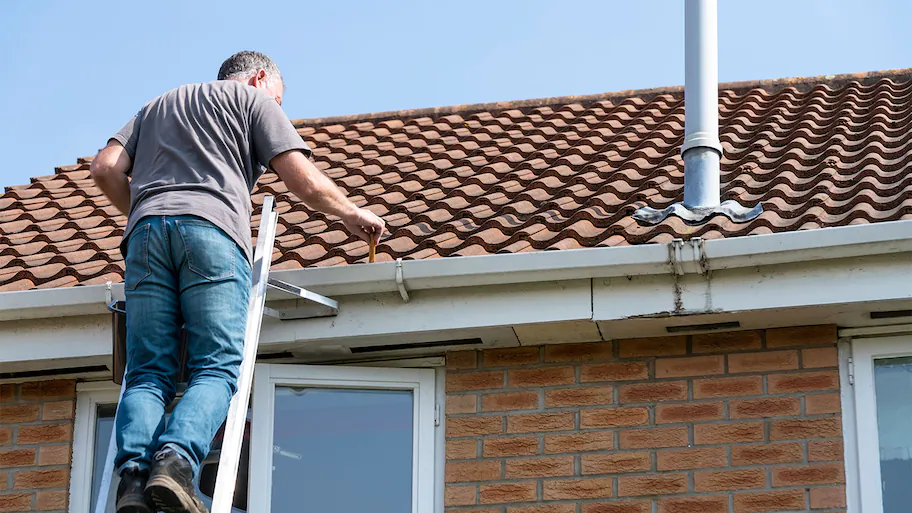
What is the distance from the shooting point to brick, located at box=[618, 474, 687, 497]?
5.33 m

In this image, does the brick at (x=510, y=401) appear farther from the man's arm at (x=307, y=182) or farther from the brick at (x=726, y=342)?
the man's arm at (x=307, y=182)

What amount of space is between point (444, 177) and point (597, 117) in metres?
1.63

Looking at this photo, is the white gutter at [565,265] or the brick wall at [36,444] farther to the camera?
the brick wall at [36,444]

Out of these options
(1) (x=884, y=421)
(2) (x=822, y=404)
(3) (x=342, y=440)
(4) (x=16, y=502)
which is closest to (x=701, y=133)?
(2) (x=822, y=404)

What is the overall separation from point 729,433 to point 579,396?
618 millimetres

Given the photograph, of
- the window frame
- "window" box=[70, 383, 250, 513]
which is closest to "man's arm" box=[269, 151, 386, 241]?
"window" box=[70, 383, 250, 513]

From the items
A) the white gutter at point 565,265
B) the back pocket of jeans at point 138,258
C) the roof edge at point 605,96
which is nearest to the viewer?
the back pocket of jeans at point 138,258

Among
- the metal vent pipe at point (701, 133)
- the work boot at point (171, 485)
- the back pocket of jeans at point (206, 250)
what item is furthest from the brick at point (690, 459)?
the work boot at point (171, 485)

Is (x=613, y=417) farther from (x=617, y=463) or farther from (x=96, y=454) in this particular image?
(x=96, y=454)

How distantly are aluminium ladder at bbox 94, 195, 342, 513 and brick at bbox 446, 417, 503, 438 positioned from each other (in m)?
0.75

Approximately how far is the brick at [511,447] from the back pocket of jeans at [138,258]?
5.90 feet

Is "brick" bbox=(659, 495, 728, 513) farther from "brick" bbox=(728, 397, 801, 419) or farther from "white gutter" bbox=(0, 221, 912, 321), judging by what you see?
"white gutter" bbox=(0, 221, 912, 321)

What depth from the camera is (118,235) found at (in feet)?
22.4

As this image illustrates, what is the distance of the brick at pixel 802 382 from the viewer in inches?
211
